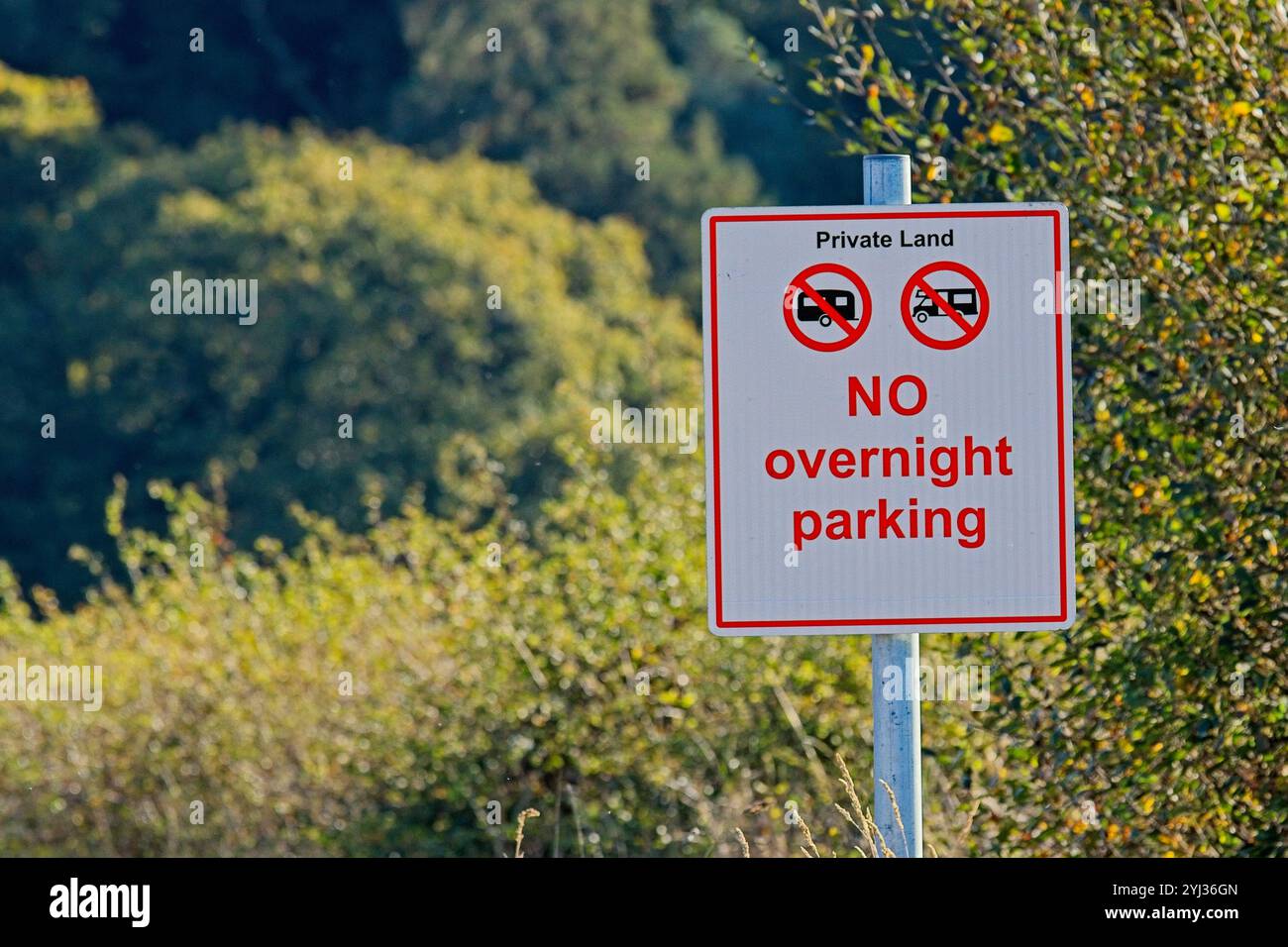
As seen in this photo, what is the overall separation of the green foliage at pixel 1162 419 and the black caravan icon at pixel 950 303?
1374mm

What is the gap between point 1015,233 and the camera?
2562 millimetres

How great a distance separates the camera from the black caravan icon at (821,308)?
2.56 m

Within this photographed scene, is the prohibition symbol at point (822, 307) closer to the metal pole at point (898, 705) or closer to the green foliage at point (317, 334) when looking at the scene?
the metal pole at point (898, 705)

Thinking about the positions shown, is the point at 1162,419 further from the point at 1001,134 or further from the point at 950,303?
the point at 950,303

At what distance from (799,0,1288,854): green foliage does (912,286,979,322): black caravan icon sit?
4.51 feet

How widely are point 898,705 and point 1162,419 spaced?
162 centimetres

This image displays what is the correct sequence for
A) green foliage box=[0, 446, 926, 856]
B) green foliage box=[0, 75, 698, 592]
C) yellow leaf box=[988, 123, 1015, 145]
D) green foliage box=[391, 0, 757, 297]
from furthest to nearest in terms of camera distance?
green foliage box=[391, 0, 757, 297] → green foliage box=[0, 75, 698, 592] → green foliage box=[0, 446, 926, 856] → yellow leaf box=[988, 123, 1015, 145]

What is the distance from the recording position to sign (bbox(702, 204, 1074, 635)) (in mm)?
2525

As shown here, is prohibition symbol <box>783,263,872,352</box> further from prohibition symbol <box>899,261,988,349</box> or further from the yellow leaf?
the yellow leaf

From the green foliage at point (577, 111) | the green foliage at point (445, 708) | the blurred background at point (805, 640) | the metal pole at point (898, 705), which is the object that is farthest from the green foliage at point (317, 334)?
the metal pole at point (898, 705)

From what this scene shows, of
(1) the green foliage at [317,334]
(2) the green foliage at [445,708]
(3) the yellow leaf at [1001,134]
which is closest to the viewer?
(3) the yellow leaf at [1001,134]

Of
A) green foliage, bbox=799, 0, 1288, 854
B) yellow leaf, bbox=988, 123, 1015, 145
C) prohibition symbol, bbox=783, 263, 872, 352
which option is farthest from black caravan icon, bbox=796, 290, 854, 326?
yellow leaf, bbox=988, 123, 1015, 145

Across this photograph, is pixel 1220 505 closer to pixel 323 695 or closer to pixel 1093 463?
pixel 1093 463
